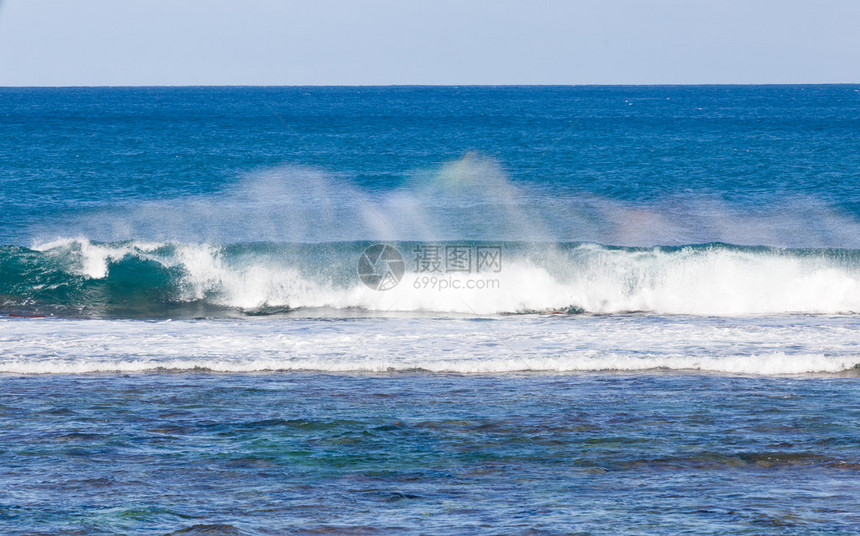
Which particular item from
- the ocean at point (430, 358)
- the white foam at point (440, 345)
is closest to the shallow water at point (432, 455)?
the ocean at point (430, 358)

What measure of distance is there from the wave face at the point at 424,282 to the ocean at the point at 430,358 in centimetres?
9

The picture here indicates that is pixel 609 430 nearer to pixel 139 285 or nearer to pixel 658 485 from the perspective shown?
pixel 658 485

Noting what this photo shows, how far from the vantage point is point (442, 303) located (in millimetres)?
19203

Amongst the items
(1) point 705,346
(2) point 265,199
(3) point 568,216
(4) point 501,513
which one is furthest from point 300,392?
(2) point 265,199

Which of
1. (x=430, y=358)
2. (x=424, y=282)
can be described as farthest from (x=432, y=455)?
(x=424, y=282)

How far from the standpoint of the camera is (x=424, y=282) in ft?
67.3

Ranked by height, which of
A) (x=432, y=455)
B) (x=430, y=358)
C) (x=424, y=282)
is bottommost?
(x=432, y=455)

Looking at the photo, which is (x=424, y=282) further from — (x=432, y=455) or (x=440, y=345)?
(x=432, y=455)

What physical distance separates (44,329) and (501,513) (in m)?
11.1

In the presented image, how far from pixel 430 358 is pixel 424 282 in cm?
780

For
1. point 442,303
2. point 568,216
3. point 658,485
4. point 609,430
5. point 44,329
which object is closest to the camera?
point 658,485

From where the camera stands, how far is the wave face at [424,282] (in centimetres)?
1911

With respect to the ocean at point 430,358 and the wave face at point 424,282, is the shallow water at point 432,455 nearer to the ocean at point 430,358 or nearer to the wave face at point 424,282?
the ocean at point 430,358

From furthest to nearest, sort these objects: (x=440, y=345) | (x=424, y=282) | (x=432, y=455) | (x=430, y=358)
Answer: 1. (x=424, y=282)
2. (x=440, y=345)
3. (x=430, y=358)
4. (x=432, y=455)
